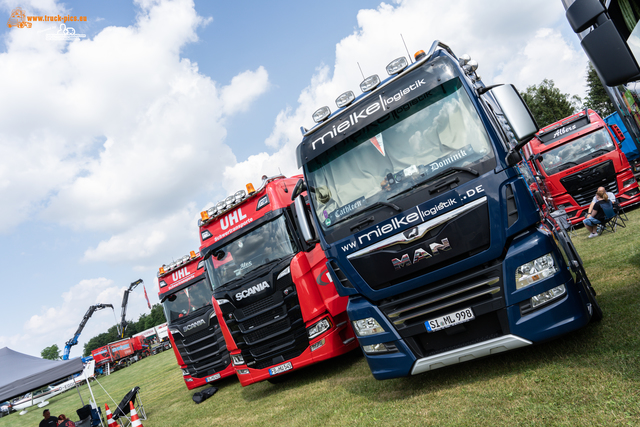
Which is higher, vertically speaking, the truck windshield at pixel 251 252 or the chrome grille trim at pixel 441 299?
the truck windshield at pixel 251 252

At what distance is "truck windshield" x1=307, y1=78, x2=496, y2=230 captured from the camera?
3807 mm

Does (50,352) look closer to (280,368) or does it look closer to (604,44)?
(280,368)

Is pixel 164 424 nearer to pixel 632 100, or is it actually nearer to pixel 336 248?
pixel 336 248

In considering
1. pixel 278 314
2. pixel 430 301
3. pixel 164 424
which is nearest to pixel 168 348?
pixel 164 424

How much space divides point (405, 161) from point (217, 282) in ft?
15.5

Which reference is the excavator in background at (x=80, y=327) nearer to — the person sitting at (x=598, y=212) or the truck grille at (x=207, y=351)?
the truck grille at (x=207, y=351)

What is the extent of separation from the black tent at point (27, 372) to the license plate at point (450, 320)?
30.2 feet

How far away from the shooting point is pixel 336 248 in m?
4.39

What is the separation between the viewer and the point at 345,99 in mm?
4902

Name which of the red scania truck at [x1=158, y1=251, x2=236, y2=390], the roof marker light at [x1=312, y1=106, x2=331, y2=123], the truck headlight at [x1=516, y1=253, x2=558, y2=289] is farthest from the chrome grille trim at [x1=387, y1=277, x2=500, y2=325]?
the red scania truck at [x1=158, y1=251, x2=236, y2=390]

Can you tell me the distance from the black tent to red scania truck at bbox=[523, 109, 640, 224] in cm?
1305

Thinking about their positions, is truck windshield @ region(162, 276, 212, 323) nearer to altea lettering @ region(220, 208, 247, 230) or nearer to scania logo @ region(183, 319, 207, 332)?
scania logo @ region(183, 319, 207, 332)

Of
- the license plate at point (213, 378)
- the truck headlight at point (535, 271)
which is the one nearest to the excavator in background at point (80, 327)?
the license plate at point (213, 378)

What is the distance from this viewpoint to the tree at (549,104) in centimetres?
4034
